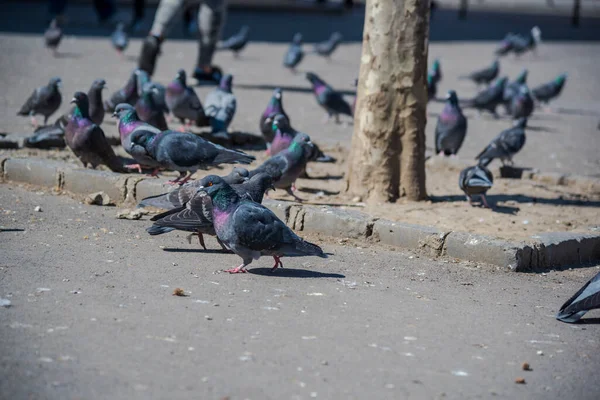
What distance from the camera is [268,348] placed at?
470cm

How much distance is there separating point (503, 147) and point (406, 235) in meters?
3.24

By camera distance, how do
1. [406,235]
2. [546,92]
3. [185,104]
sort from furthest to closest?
[546,92] → [185,104] → [406,235]

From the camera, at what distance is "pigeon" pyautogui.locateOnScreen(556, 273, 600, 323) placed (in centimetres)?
529

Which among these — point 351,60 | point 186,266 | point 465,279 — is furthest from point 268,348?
point 351,60

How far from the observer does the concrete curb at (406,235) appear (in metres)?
6.83

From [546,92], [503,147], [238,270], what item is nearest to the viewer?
[238,270]

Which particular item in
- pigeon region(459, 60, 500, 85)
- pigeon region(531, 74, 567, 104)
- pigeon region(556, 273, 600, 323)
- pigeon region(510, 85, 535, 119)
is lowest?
pigeon region(556, 273, 600, 323)

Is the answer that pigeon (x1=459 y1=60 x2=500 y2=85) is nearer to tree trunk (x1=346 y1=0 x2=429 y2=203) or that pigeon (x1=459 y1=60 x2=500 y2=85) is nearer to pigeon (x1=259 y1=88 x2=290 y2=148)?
pigeon (x1=259 y1=88 x2=290 y2=148)

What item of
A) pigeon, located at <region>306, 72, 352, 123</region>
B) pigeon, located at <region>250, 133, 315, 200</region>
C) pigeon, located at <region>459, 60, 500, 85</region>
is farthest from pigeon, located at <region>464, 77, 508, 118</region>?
pigeon, located at <region>250, 133, 315, 200</region>

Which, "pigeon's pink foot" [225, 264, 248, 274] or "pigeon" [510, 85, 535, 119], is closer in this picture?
"pigeon's pink foot" [225, 264, 248, 274]

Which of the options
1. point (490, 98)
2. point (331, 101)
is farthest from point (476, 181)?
point (490, 98)

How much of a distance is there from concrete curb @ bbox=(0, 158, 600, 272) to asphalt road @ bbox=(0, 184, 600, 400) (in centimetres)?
15

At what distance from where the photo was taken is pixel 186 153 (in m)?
7.82

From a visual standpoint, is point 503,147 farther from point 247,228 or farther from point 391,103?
point 247,228
